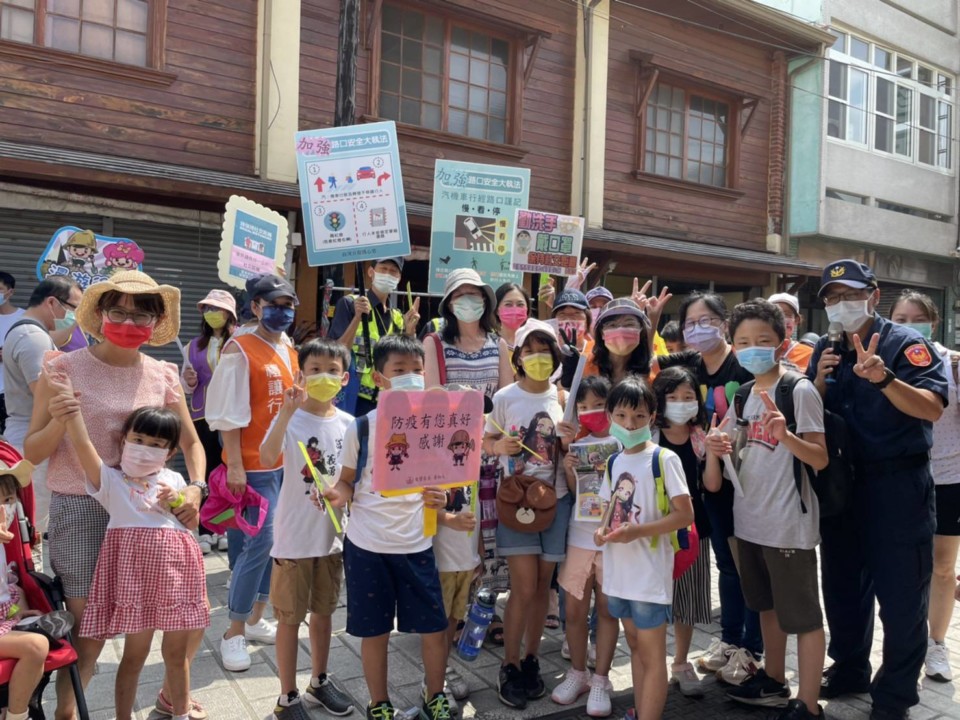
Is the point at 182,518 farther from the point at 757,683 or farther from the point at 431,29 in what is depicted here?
the point at 431,29

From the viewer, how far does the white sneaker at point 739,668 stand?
363 cm

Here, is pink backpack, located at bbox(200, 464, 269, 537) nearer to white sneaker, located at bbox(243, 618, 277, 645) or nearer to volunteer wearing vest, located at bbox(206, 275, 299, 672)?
volunteer wearing vest, located at bbox(206, 275, 299, 672)

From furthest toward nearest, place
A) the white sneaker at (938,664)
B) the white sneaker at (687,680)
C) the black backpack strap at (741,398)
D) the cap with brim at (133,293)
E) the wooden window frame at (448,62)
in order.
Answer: the wooden window frame at (448,62), the white sneaker at (938,664), the white sneaker at (687,680), the black backpack strap at (741,398), the cap with brim at (133,293)

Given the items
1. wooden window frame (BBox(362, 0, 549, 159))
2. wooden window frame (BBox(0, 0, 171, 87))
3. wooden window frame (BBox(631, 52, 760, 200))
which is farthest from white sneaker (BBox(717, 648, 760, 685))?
wooden window frame (BBox(631, 52, 760, 200))

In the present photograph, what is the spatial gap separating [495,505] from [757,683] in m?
1.55

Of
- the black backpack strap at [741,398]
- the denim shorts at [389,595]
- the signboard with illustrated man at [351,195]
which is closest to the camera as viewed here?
the denim shorts at [389,595]

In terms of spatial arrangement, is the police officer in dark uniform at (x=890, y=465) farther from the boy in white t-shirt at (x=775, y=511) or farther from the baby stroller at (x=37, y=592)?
the baby stroller at (x=37, y=592)

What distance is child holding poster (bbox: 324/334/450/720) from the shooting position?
10.0 ft

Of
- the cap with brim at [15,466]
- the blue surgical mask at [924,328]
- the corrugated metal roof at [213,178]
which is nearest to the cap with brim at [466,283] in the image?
the cap with brim at [15,466]

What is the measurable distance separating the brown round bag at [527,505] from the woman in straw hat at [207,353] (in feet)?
8.84

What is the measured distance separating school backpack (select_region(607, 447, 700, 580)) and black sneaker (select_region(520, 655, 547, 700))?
86cm

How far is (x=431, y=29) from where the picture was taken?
977 centimetres

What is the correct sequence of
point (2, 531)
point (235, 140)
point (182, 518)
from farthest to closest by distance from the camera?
point (235, 140) < point (182, 518) < point (2, 531)

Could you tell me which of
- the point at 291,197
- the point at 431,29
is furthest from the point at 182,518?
the point at 431,29
